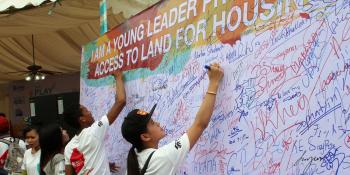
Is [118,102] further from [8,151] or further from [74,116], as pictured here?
[8,151]

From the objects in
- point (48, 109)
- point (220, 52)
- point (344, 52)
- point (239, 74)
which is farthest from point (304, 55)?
point (48, 109)

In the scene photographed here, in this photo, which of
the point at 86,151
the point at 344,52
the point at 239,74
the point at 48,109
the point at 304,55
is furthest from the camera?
the point at 48,109

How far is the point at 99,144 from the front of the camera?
3.63 m

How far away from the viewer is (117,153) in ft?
12.8

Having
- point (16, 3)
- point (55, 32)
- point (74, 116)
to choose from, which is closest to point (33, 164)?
point (74, 116)

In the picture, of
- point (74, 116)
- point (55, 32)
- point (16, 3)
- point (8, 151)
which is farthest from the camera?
point (55, 32)

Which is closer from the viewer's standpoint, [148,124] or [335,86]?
[335,86]

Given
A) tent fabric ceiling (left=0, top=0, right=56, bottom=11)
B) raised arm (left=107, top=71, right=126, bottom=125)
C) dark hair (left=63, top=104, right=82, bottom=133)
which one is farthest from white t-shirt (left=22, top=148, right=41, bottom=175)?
tent fabric ceiling (left=0, top=0, right=56, bottom=11)

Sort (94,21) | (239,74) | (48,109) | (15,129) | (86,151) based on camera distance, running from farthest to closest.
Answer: (15,129) < (94,21) < (48,109) < (86,151) < (239,74)

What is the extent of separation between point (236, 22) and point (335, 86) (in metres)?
0.74

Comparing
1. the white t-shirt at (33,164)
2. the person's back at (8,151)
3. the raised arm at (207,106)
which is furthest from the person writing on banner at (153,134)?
the person's back at (8,151)

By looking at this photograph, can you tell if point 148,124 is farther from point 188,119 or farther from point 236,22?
point 236,22

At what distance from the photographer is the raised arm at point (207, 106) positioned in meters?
2.55

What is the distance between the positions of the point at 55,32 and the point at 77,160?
15.9ft
